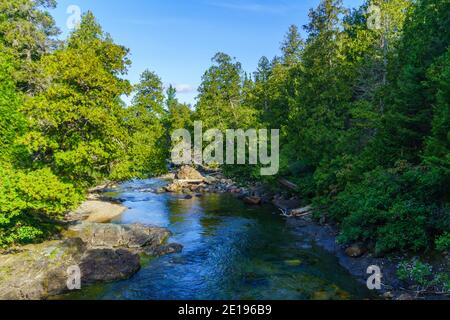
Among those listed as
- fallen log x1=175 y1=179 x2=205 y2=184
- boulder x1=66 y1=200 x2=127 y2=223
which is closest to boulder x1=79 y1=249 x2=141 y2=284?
boulder x1=66 y1=200 x2=127 y2=223

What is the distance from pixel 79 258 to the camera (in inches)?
721

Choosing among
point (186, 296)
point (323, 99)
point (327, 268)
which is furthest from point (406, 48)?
point (186, 296)

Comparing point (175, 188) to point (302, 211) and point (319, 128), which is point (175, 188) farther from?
point (319, 128)

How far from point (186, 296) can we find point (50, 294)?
20.0 ft

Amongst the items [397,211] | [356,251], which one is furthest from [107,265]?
[397,211]

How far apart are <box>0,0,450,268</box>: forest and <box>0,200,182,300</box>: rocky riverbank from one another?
1.66 metres

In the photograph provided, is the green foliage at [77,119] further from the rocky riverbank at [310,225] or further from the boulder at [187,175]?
the boulder at [187,175]

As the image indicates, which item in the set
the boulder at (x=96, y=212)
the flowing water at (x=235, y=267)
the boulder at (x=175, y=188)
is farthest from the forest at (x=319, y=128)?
the boulder at (x=175, y=188)

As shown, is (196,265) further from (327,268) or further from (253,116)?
(253,116)

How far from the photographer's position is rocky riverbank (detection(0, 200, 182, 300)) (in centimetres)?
1545

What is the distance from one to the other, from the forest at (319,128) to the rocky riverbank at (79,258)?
166 centimetres

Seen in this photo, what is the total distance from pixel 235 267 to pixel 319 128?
16031mm

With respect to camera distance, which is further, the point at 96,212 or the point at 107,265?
the point at 96,212

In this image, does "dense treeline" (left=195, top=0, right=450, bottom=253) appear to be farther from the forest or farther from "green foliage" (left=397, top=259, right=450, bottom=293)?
"green foliage" (left=397, top=259, right=450, bottom=293)
